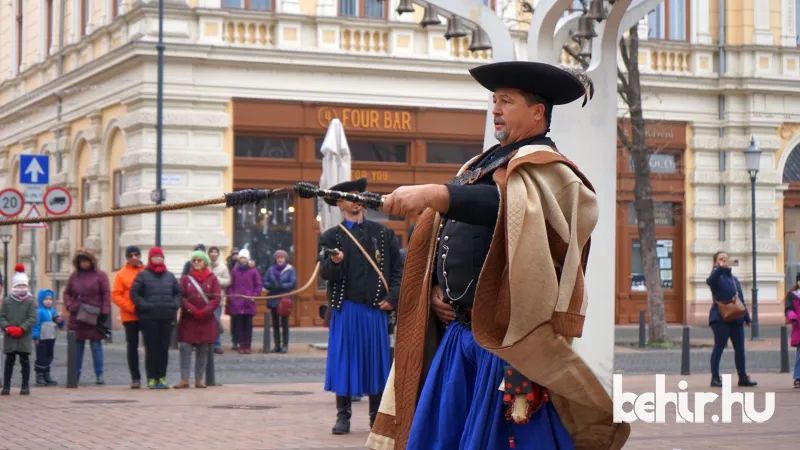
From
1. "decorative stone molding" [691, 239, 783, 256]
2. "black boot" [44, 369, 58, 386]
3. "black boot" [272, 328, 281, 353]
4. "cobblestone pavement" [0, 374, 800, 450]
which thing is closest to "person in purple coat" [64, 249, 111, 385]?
"black boot" [44, 369, 58, 386]

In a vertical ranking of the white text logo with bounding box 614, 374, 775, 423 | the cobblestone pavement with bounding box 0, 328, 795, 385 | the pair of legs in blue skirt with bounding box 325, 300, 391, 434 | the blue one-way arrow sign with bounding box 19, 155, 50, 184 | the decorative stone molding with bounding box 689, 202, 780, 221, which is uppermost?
the blue one-way arrow sign with bounding box 19, 155, 50, 184

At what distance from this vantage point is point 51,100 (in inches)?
1286

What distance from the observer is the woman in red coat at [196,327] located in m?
17.1

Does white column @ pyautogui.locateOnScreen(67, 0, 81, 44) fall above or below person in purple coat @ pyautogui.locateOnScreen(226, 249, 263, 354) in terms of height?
above

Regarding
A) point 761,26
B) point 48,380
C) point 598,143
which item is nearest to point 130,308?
point 48,380

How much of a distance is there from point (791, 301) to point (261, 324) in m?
12.9

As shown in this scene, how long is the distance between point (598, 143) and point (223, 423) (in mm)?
4167

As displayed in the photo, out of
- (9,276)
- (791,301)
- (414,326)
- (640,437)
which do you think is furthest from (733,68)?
(414,326)

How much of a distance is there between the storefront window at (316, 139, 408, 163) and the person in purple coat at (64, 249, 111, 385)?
35.7 ft

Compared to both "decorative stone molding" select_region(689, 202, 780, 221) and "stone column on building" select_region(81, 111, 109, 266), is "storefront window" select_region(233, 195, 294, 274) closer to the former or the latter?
"stone column on building" select_region(81, 111, 109, 266)

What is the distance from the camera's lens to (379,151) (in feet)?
94.9

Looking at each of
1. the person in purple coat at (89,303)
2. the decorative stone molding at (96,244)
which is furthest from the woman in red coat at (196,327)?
the decorative stone molding at (96,244)

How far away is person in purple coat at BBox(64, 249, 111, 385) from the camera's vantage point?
17656 millimetres

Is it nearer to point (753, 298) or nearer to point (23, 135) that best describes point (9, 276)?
point (23, 135)
